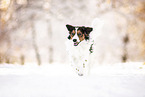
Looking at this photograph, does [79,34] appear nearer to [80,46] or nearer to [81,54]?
[80,46]

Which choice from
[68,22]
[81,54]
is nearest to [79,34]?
[81,54]

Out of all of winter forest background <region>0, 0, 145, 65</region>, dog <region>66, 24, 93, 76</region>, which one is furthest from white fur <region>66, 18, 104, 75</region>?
winter forest background <region>0, 0, 145, 65</region>

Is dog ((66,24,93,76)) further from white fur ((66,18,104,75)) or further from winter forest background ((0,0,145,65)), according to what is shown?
winter forest background ((0,0,145,65))

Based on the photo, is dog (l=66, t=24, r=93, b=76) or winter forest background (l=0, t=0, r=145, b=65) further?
winter forest background (l=0, t=0, r=145, b=65)

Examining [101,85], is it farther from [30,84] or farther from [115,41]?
[115,41]

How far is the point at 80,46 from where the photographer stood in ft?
9.51

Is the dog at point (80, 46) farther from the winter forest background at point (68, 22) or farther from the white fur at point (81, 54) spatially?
the winter forest background at point (68, 22)

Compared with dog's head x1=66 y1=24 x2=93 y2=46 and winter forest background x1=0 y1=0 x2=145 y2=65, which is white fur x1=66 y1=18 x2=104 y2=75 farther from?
winter forest background x1=0 y1=0 x2=145 y2=65

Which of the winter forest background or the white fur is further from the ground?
the winter forest background

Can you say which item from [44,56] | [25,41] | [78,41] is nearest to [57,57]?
[44,56]

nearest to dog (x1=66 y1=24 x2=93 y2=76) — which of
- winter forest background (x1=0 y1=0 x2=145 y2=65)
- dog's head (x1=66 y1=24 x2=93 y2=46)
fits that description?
dog's head (x1=66 y1=24 x2=93 y2=46)

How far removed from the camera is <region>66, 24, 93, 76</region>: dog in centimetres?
288

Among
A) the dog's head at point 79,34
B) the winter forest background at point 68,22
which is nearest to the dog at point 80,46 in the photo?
the dog's head at point 79,34

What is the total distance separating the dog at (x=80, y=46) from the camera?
9.45 ft
